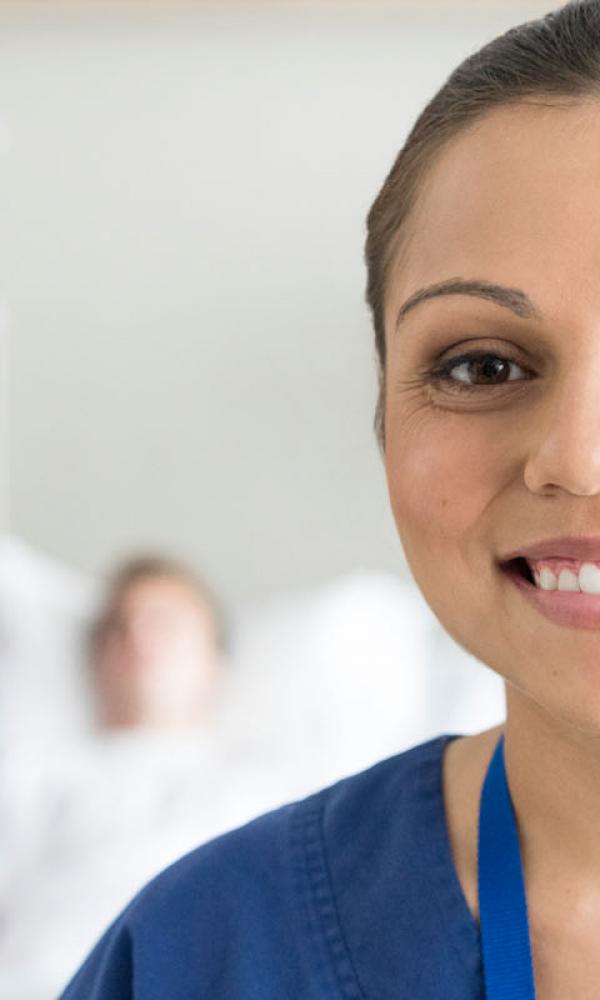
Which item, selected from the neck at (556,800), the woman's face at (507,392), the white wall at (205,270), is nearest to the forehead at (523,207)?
the woman's face at (507,392)

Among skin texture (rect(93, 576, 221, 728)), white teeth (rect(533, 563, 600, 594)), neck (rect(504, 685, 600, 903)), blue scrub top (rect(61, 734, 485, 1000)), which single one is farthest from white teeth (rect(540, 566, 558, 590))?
skin texture (rect(93, 576, 221, 728))

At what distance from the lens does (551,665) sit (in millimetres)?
724

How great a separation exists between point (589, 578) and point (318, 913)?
31 centimetres

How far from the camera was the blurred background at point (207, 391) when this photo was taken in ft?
7.09

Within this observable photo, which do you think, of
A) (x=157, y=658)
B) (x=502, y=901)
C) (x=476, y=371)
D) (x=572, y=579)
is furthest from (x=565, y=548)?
(x=157, y=658)

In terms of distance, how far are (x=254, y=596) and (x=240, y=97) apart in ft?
2.86

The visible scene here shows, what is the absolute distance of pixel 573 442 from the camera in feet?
2.14

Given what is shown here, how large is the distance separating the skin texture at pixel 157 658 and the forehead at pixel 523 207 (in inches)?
59.1

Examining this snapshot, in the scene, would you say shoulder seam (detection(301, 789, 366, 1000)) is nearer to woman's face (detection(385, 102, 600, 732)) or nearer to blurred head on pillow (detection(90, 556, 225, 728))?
woman's face (detection(385, 102, 600, 732))

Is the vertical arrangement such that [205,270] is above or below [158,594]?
above

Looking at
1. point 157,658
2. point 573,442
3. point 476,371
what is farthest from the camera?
Answer: point 157,658

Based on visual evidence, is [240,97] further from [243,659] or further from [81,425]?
[243,659]

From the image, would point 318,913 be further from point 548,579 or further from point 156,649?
point 156,649

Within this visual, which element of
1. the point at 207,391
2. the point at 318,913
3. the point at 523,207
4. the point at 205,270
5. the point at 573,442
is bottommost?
the point at 318,913
